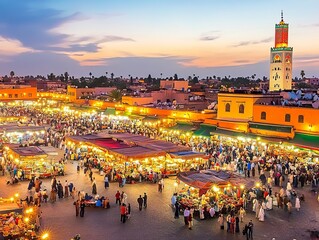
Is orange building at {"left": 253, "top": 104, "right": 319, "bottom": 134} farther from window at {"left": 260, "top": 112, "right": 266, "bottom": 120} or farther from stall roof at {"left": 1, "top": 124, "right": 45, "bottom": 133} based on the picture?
stall roof at {"left": 1, "top": 124, "right": 45, "bottom": 133}

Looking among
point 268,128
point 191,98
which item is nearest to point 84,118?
point 191,98

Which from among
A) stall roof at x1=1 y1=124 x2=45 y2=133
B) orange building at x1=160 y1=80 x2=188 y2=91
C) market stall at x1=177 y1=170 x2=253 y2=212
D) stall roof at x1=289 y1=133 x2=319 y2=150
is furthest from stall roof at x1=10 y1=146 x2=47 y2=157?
orange building at x1=160 y1=80 x2=188 y2=91

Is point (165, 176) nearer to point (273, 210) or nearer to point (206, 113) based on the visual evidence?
point (273, 210)

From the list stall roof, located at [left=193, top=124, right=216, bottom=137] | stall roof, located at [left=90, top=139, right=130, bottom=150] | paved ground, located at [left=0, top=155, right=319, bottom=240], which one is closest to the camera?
paved ground, located at [left=0, top=155, right=319, bottom=240]

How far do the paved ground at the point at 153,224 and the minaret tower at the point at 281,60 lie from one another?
52906 mm

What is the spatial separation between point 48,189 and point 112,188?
313cm

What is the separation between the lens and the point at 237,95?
31859 mm

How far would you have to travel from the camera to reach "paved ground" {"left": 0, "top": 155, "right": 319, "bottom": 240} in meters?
13.6

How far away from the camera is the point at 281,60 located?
6800 centimetres

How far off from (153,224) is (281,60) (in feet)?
194

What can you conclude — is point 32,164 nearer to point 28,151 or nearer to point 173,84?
point 28,151

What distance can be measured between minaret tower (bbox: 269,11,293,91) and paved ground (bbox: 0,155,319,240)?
52.9 m

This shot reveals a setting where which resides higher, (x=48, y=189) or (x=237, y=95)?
(x=237, y=95)

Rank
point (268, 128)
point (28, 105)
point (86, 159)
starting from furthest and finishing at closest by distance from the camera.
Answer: point (28, 105)
point (268, 128)
point (86, 159)
